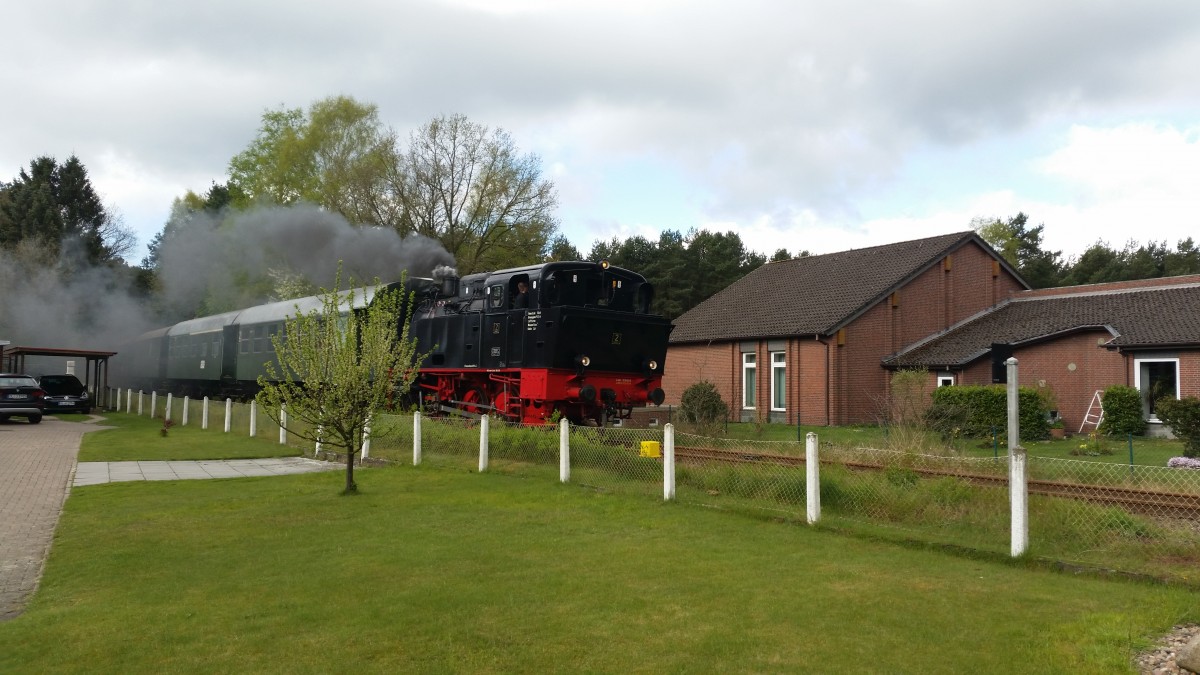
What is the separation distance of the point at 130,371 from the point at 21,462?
30.4 meters

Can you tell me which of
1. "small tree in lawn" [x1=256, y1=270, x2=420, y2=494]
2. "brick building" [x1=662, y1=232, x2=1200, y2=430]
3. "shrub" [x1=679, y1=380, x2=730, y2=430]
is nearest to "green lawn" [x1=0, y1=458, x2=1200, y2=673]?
"small tree in lawn" [x1=256, y1=270, x2=420, y2=494]

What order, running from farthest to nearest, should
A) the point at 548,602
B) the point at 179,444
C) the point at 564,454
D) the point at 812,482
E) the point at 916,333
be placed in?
1. the point at 916,333
2. the point at 179,444
3. the point at 564,454
4. the point at 812,482
5. the point at 548,602

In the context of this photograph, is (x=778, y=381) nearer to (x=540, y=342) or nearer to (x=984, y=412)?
(x=984, y=412)

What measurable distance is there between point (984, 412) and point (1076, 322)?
628 centimetres

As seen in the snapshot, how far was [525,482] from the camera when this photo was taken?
1278 cm

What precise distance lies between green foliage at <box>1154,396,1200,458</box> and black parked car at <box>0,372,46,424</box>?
93.2ft

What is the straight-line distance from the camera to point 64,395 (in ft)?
100

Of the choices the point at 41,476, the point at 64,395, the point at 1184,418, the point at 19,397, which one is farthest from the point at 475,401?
the point at 64,395

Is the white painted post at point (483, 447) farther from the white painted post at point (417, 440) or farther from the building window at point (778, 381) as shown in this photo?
the building window at point (778, 381)

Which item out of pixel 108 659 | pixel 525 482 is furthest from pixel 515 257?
pixel 108 659

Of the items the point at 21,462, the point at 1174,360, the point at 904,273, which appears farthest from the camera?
the point at 904,273

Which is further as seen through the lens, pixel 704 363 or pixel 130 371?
pixel 130 371

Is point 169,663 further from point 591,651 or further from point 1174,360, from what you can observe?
point 1174,360

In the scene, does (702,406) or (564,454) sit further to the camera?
(702,406)
